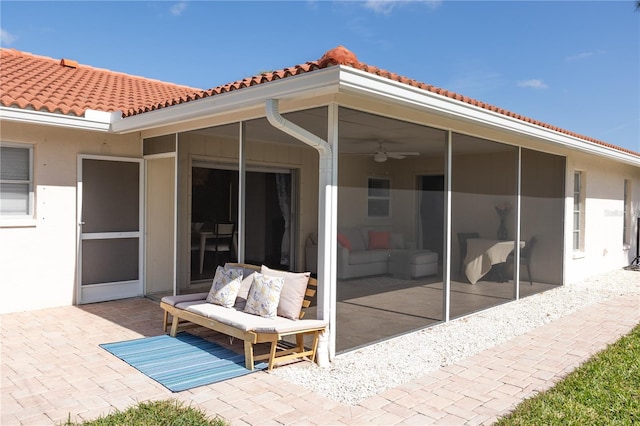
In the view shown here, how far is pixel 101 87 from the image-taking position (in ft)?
30.5

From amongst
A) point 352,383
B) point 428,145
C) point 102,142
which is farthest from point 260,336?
point 102,142

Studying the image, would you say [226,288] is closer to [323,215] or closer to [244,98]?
[323,215]

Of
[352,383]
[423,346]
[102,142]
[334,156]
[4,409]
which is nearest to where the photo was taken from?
[4,409]

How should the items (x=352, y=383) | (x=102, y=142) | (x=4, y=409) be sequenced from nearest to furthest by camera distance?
1. (x=4, y=409)
2. (x=352, y=383)
3. (x=102, y=142)

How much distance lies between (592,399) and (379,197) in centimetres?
295

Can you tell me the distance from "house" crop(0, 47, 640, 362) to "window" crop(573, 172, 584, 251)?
0.70m

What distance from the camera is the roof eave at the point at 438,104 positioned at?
13.7 feet

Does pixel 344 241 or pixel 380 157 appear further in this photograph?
pixel 380 157

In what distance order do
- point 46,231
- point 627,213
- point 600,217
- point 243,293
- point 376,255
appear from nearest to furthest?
point 243,293 → point 376,255 → point 46,231 → point 600,217 → point 627,213

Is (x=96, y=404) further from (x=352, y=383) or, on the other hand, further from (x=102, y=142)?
(x=102, y=142)

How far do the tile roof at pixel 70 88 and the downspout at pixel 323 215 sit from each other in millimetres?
1613

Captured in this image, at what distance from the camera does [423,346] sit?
18.2 ft

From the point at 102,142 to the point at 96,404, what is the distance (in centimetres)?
505

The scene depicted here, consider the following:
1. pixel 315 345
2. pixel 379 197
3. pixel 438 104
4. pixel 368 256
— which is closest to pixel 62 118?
pixel 379 197
